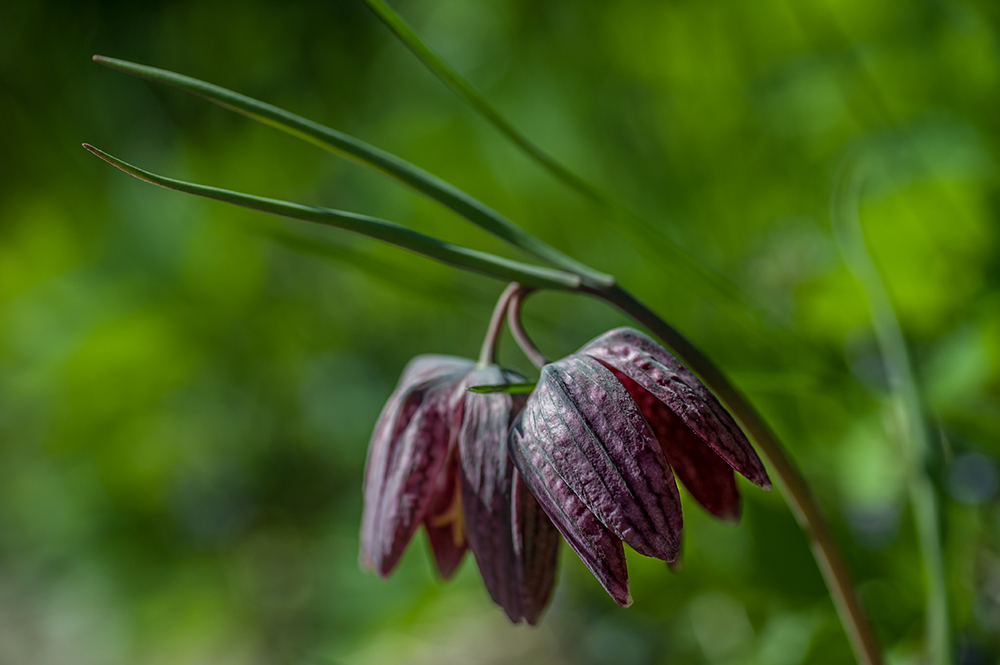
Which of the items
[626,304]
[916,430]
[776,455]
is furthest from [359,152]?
[916,430]

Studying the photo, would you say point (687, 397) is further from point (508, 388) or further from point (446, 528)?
point (446, 528)

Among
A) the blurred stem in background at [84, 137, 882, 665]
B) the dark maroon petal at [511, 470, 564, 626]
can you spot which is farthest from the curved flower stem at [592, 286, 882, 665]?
the dark maroon petal at [511, 470, 564, 626]

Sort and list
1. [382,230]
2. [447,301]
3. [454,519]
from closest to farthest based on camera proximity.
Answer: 1. [382,230]
2. [454,519]
3. [447,301]

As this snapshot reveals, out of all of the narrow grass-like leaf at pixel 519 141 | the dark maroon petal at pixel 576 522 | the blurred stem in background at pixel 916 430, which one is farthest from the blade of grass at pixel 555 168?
the dark maroon petal at pixel 576 522

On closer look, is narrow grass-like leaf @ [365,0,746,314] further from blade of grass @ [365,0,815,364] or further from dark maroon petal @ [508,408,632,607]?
dark maroon petal @ [508,408,632,607]

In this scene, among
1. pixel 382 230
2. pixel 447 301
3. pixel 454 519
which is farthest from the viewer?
pixel 447 301

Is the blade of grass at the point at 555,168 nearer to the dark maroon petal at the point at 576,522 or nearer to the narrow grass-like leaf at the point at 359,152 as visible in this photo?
the narrow grass-like leaf at the point at 359,152
